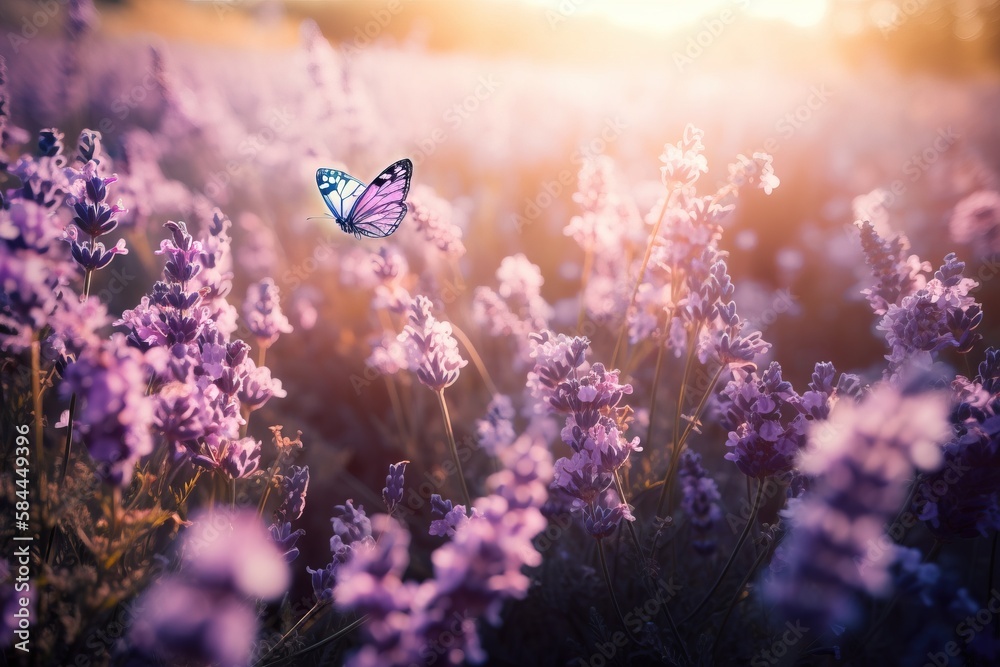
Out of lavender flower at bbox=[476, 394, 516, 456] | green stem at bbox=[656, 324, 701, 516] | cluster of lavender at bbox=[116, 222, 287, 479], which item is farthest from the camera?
lavender flower at bbox=[476, 394, 516, 456]

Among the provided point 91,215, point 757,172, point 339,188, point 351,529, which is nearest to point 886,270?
point 757,172

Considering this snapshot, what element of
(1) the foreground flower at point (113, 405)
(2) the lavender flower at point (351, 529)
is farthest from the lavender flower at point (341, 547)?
(1) the foreground flower at point (113, 405)

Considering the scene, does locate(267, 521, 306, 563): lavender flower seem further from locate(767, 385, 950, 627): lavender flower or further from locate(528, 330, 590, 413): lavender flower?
locate(767, 385, 950, 627): lavender flower

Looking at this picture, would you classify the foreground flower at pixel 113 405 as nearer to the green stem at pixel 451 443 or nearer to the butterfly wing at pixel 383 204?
the green stem at pixel 451 443

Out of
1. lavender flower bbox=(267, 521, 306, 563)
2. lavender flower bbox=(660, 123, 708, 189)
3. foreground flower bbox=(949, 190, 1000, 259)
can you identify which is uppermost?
foreground flower bbox=(949, 190, 1000, 259)

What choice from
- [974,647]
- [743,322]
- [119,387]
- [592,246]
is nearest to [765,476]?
[743,322]

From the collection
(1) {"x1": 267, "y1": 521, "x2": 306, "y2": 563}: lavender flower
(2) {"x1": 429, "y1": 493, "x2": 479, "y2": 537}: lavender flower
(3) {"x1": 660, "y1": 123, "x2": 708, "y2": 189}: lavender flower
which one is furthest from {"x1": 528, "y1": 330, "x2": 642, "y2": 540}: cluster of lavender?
(1) {"x1": 267, "y1": 521, "x2": 306, "y2": 563}: lavender flower

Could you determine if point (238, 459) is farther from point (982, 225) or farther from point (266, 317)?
point (982, 225)
